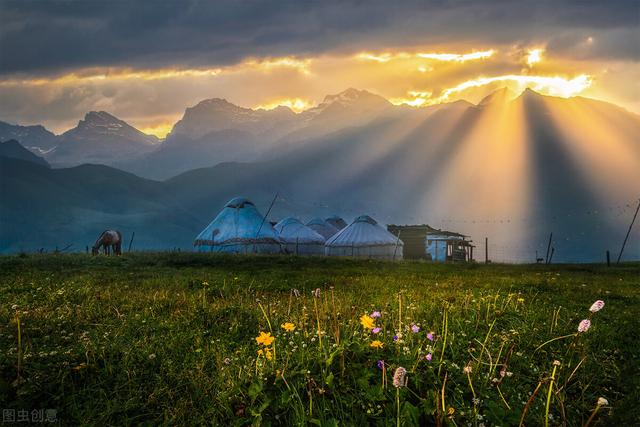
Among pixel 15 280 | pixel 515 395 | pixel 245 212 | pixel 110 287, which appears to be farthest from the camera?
pixel 245 212

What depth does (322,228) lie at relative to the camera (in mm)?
68312

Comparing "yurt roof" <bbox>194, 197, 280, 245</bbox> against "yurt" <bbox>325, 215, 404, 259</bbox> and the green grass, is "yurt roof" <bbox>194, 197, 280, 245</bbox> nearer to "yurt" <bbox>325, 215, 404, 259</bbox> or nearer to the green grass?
"yurt" <bbox>325, 215, 404, 259</bbox>

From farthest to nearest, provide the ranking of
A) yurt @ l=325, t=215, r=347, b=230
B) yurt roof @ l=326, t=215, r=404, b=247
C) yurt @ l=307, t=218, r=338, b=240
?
yurt @ l=325, t=215, r=347, b=230
yurt @ l=307, t=218, r=338, b=240
yurt roof @ l=326, t=215, r=404, b=247

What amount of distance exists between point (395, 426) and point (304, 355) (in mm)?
1299

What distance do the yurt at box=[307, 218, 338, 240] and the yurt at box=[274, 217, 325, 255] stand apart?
7258 millimetres

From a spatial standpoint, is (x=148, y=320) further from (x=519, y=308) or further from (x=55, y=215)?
(x=55, y=215)

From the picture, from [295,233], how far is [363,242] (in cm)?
869

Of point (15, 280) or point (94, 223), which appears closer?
point (15, 280)

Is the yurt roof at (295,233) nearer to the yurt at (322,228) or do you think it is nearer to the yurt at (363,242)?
the yurt at (363,242)

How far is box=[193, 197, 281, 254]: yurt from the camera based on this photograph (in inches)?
1962

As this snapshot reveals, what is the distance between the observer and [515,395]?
17.4 feet

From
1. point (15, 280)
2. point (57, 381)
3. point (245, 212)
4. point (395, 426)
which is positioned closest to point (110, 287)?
point (15, 280)

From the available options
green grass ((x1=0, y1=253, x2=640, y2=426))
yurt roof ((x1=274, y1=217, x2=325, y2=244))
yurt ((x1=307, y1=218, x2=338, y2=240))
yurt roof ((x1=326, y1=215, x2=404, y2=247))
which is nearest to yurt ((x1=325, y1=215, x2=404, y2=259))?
yurt roof ((x1=326, y1=215, x2=404, y2=247))

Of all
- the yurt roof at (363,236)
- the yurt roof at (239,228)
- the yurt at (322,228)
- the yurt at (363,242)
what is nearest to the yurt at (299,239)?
the yurt at (363,242)
